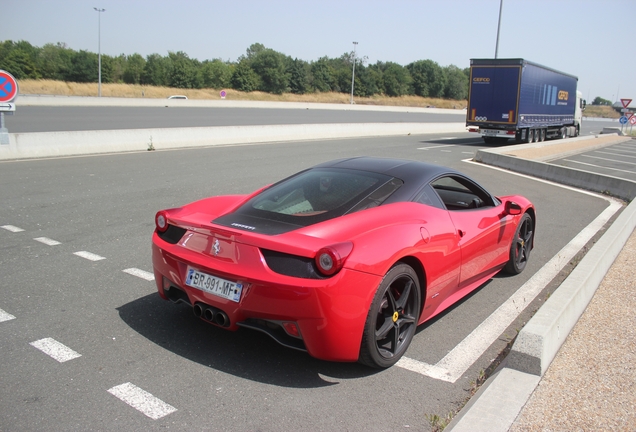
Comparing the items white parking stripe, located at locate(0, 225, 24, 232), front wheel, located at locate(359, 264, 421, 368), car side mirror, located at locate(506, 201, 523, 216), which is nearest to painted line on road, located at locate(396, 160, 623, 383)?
front wheel, located at locate(359, 264, 421, 368)

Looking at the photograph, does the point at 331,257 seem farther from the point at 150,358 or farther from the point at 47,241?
the point at 47,241

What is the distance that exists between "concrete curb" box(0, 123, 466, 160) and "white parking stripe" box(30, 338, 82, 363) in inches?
430

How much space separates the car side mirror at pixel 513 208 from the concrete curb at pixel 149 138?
474 inches

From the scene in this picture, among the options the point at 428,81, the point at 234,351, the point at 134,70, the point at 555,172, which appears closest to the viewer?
the point at 234,351

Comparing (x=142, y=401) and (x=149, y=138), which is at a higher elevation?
(x=149, y=138)

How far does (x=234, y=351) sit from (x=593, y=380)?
7.57ft

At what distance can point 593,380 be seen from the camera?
3.41 m

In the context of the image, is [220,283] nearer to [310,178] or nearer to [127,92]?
[310,178]

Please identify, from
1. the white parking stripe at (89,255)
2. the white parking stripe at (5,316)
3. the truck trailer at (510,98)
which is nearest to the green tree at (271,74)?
the truck trailer at (510,98)

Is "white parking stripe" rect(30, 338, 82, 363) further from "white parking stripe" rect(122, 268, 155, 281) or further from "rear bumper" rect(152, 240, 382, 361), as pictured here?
"white parking stripe" rect(122, 268, 155, 281)

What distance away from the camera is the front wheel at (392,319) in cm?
352

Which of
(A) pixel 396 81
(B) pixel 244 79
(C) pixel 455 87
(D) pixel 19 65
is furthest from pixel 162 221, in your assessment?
(C) pixel 455 87

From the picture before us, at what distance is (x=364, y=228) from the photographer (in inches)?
145

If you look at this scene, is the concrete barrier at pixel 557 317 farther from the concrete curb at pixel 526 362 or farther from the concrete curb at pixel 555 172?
the concrete curb at pixel 555 172
